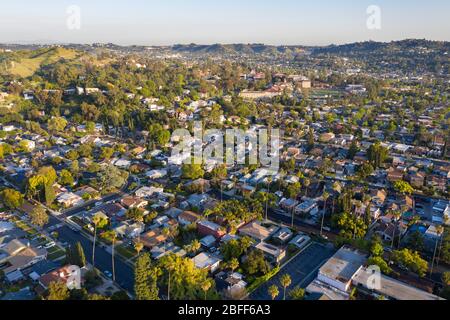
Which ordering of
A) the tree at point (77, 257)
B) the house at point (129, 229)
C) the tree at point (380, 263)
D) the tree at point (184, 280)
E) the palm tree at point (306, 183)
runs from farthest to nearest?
the palm tree at point (306, 183)
the house at point (129, 229)
the tree at point (77, 257)
the tree at point (380, 263)
the tree at point (184, 280)

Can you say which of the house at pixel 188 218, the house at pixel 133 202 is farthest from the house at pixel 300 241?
the house at pixel 133 202

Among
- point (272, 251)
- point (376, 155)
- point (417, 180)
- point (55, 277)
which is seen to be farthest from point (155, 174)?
point (417, 180)

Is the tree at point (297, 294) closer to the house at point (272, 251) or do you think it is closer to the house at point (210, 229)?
the house at point (272, 251)

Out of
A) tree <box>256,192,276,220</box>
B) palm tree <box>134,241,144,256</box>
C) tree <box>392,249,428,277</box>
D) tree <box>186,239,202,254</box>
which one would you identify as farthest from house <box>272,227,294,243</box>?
palm tree <box>134,241,144,256</box>

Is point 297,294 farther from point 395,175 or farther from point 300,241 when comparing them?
point 395,175

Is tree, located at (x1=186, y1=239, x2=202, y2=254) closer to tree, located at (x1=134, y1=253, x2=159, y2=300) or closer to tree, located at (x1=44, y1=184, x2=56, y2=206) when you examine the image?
tree, located at (x1=134, y1=253, x2=159, y2=300)

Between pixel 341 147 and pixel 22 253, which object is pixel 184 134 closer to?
pixel 341 147
